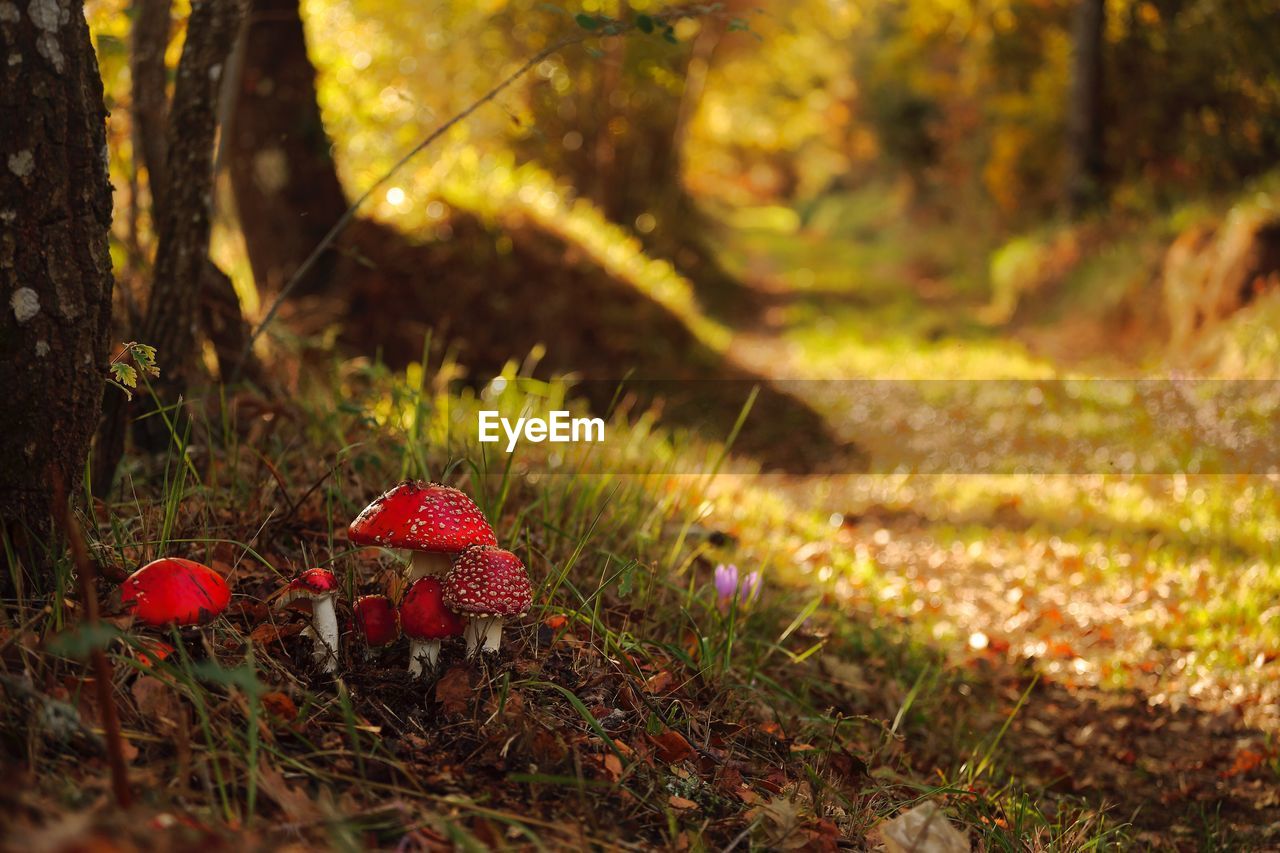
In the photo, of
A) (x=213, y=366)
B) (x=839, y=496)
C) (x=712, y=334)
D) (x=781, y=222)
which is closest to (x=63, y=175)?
(x=213, y=366)

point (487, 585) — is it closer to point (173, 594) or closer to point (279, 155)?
point (173, 594)

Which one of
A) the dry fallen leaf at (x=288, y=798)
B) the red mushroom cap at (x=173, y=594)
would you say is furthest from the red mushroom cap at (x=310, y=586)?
the dry fallen leaf at (x=288, y=798)

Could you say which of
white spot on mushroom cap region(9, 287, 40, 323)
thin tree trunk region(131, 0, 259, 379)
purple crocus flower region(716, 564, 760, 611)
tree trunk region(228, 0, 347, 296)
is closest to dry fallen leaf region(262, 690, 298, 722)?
white spot on mushroom cap region(9, 287, 40, 323)

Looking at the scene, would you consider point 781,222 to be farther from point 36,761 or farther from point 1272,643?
point 36,761

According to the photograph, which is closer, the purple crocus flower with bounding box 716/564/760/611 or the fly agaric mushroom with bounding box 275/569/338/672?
the fly agaric mushroom with bounding box 275/569/338/672

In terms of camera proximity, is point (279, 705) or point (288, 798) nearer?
point (288, 798)

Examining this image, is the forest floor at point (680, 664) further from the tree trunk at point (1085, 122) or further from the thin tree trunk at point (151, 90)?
the tree trunk at point (1085, 122)

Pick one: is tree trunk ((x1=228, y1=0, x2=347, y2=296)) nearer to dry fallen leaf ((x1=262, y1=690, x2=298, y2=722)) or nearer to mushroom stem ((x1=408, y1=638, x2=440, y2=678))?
mushroom stem ((x1=408, y1=638, x2=440, y2=678))

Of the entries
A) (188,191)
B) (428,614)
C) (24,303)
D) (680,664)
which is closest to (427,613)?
(428,614)
